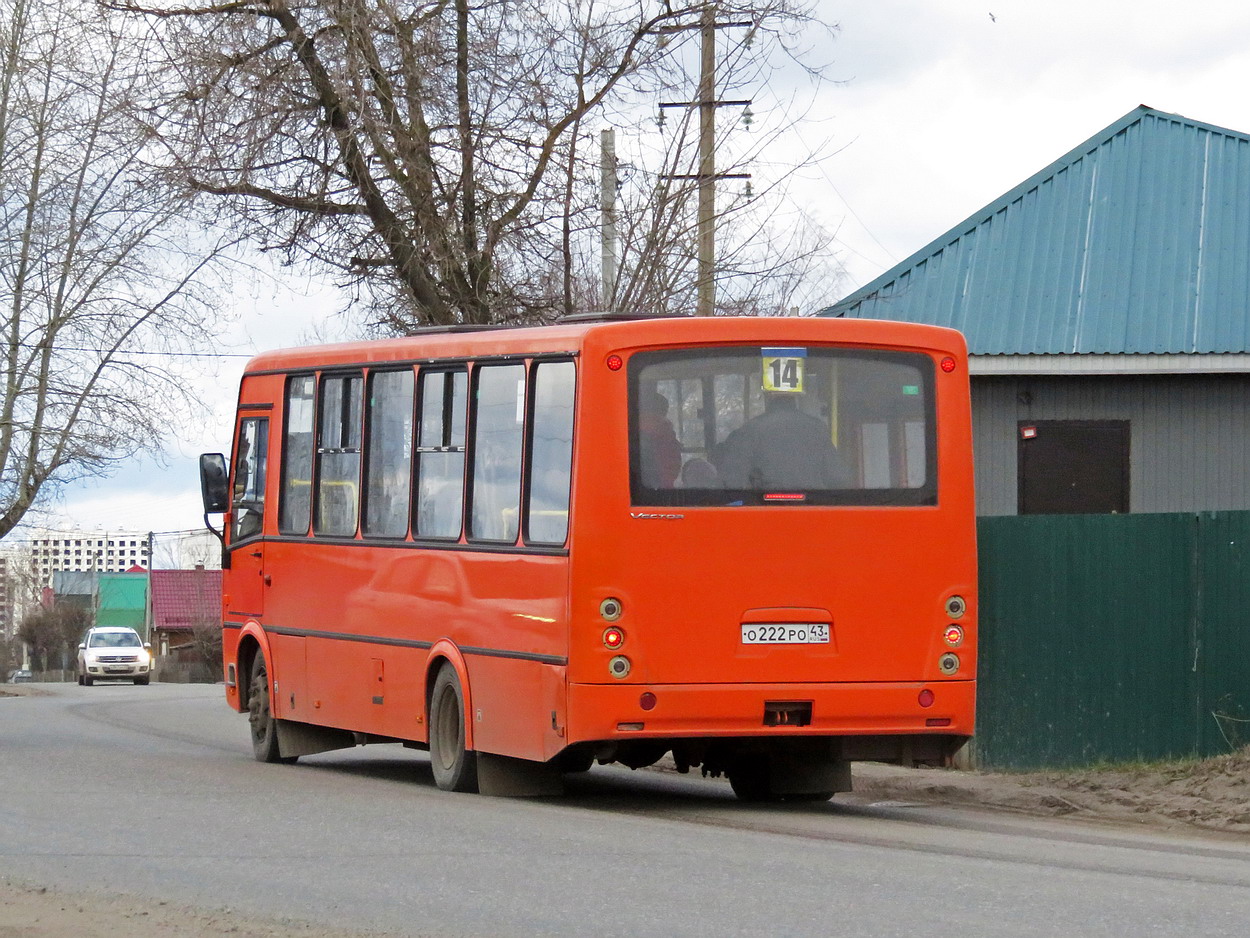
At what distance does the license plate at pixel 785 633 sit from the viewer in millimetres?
11523

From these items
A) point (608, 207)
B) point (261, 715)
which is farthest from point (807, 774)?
point (608, 207)

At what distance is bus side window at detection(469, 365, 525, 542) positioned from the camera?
12266mm

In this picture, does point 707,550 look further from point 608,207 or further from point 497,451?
point 608,207

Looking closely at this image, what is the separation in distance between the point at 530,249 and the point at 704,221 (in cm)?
162

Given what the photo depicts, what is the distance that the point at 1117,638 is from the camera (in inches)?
572

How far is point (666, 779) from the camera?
15.4 m

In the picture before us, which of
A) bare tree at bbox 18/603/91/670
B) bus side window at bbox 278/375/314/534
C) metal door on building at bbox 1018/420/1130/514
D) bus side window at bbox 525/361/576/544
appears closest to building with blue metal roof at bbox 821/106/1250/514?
metal door on building at bbox 1018/420/1130/514

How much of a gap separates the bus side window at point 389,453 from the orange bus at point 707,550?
2.15ft

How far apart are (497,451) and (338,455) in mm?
2463

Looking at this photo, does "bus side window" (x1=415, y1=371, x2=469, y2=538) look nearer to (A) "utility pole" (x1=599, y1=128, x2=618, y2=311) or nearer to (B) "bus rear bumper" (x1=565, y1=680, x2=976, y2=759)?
(B) "bus rear bumper" (x1=565, y1=680, x2=976, y2=759)

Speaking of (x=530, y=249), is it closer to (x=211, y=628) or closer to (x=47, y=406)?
(x=47, y=406)

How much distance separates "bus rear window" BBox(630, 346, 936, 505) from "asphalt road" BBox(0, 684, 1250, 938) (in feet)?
6.09

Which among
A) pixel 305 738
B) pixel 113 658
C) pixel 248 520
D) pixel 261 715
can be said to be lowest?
pixel 113 658

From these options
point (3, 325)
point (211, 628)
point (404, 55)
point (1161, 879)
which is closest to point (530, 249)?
point (404, 55)
